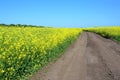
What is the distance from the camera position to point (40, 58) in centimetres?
1561

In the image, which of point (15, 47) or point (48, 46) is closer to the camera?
point (15, 47)

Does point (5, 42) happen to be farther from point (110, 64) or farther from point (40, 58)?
point (110, 64)

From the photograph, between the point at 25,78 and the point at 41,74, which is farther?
the point at 41,74

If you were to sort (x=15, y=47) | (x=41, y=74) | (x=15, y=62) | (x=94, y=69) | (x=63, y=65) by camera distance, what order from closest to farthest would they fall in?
(x=15, y=62) → (x=15, y=47) → (x=41, y=74) → (x=94, y=69) → (x=63, y=65)

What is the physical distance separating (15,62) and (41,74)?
3.17m

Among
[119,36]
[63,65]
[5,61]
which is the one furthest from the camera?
[119,36]

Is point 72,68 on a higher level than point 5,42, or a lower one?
lower

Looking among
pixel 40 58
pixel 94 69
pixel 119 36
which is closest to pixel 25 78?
pixel 40 58

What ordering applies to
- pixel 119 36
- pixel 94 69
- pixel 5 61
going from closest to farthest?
pixel 5 61 → pixel 94 69 → pixel 119 36

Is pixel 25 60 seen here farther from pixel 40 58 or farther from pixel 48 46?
pixel 48 46

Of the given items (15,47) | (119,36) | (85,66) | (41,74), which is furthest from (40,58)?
(119,36)

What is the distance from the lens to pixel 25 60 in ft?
42.0

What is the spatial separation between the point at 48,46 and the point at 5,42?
558cm

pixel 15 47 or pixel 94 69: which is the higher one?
pixel 15 47
